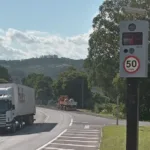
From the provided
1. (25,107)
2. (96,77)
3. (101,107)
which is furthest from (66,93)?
(25,107)

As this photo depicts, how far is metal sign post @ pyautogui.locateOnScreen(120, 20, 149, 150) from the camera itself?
1130 cm

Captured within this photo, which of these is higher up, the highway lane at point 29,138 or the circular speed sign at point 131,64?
the circular speed sign at point 131,64

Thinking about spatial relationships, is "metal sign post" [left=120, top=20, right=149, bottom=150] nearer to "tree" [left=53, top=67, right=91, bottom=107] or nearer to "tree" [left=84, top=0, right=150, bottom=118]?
"tree" [left=84, top=0, right=150, bottom=118]

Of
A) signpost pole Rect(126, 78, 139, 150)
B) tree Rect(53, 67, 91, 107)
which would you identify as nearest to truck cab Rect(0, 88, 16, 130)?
signpost pole Rect(126, 78, 139, 150)

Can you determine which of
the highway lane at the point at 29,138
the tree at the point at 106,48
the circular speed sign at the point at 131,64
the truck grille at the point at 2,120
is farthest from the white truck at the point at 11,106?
the tree at the point at 106,48

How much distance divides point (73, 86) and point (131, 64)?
112m

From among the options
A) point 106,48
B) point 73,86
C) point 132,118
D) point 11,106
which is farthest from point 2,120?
point 73,86

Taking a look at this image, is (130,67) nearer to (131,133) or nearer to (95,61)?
(131,133)

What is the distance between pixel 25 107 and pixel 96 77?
96.4 ft

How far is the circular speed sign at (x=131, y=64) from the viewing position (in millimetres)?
11328

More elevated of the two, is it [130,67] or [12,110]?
[130,67]

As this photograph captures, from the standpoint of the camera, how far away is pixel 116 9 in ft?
228

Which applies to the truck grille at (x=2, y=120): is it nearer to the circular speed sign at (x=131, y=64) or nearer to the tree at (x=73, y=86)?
the circular speed sign at (x=131, y=64)

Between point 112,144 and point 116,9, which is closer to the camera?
point 112,144
